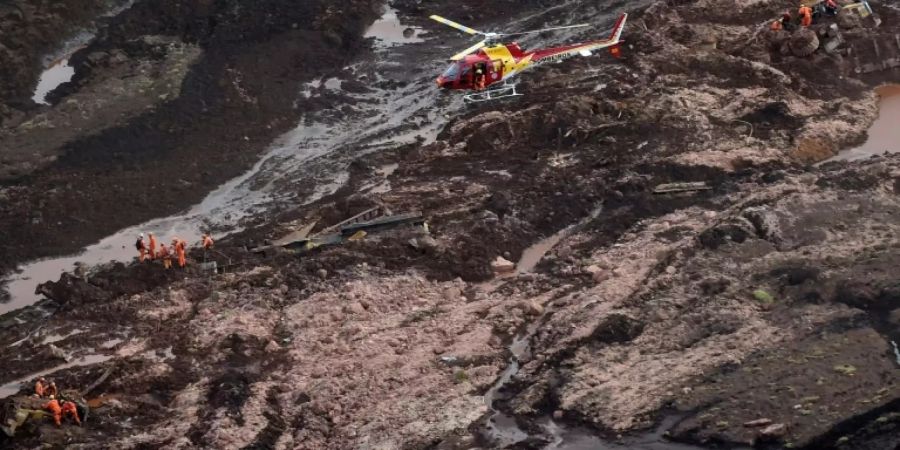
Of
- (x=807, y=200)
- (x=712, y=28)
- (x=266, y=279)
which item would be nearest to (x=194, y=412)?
(x=266, y=279)

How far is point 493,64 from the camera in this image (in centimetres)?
2650

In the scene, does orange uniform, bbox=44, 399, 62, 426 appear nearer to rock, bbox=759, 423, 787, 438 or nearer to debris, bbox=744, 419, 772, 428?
debris, bbox=744, 419, 772, 428

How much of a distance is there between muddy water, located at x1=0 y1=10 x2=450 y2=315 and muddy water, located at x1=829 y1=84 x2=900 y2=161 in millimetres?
9968

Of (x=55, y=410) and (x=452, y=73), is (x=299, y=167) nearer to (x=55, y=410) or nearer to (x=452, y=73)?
(x=452, y=73)

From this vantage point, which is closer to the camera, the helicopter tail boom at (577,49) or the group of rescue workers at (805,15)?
the helicopter tail boom at (577,49)

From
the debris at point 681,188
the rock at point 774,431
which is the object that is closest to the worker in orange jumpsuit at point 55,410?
the rock at point 774,431

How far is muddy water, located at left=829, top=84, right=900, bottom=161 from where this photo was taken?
24.4 m

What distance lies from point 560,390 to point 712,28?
1584 cm

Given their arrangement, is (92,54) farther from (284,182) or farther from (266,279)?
(266,279)

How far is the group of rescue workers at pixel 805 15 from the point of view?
2814cm

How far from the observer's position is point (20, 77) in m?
28.3

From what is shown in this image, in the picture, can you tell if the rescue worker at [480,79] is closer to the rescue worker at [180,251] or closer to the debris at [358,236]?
the debris at [358,236]

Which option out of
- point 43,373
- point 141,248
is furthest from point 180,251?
point 43,373

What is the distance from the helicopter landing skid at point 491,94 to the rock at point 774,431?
13.9 meters
